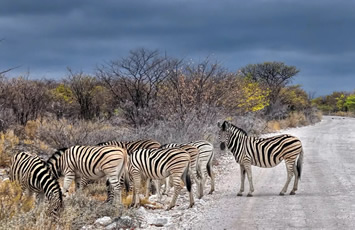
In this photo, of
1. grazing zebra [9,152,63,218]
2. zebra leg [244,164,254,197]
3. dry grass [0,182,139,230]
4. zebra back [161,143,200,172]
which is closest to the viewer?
dry grass [0,182,139,230]

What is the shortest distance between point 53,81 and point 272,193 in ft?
121

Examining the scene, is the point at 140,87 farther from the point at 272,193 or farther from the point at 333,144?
the point at 272,193

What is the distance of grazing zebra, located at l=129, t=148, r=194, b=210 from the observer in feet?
33.0

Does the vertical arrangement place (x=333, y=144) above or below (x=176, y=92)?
below

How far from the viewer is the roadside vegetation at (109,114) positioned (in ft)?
30.5

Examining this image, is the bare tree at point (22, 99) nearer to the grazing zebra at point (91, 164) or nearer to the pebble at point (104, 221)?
the grazing zebra at point (91, 164)

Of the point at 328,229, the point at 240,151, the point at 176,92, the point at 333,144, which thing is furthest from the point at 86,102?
the point at 328,229

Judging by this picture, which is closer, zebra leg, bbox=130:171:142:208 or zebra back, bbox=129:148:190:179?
zebra back, bbox=129:148:190:179

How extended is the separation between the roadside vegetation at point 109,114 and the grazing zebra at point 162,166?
1.04m

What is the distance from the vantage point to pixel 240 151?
12.1 metres

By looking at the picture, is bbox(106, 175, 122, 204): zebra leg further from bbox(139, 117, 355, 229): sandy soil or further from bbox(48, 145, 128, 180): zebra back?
bbox(139, 117, 355, 229): sandy soil

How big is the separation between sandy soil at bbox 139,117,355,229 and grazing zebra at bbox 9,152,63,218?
1.82m

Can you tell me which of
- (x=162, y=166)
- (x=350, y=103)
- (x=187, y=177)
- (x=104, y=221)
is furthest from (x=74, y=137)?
(x=350, y=103)

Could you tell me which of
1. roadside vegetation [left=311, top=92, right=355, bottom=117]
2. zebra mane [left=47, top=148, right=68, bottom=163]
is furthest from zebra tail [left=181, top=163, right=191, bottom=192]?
roadside vegetation [left=311, top=92, right=355, bottom=117]
